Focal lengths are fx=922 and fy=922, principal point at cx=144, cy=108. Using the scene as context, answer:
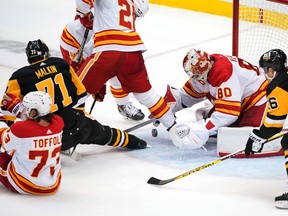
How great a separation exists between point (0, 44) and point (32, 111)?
325cm

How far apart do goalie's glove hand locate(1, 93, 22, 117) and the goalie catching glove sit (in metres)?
0.89

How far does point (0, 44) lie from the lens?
6988 millimetres

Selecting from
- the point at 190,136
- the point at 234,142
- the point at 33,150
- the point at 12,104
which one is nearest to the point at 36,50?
the point at 12,104

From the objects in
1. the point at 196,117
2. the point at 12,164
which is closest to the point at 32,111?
the point at 12,164

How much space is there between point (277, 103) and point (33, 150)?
1.05 meters

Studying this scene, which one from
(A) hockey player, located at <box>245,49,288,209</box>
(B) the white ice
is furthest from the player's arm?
(B) the white ice

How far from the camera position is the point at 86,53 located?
5121 millimetres

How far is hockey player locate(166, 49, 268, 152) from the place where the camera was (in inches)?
183

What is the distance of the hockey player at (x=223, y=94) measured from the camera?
4.66m

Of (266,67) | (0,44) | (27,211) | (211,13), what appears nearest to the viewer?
(27,211)

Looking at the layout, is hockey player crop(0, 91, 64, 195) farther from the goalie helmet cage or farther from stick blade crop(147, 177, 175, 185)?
the goalie helmet cage

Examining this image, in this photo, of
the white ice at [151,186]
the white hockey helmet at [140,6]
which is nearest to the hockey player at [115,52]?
the white hockey helmet at [140,6]

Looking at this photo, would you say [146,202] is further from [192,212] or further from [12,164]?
[12,164]

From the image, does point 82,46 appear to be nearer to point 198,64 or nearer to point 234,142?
point 198,64
